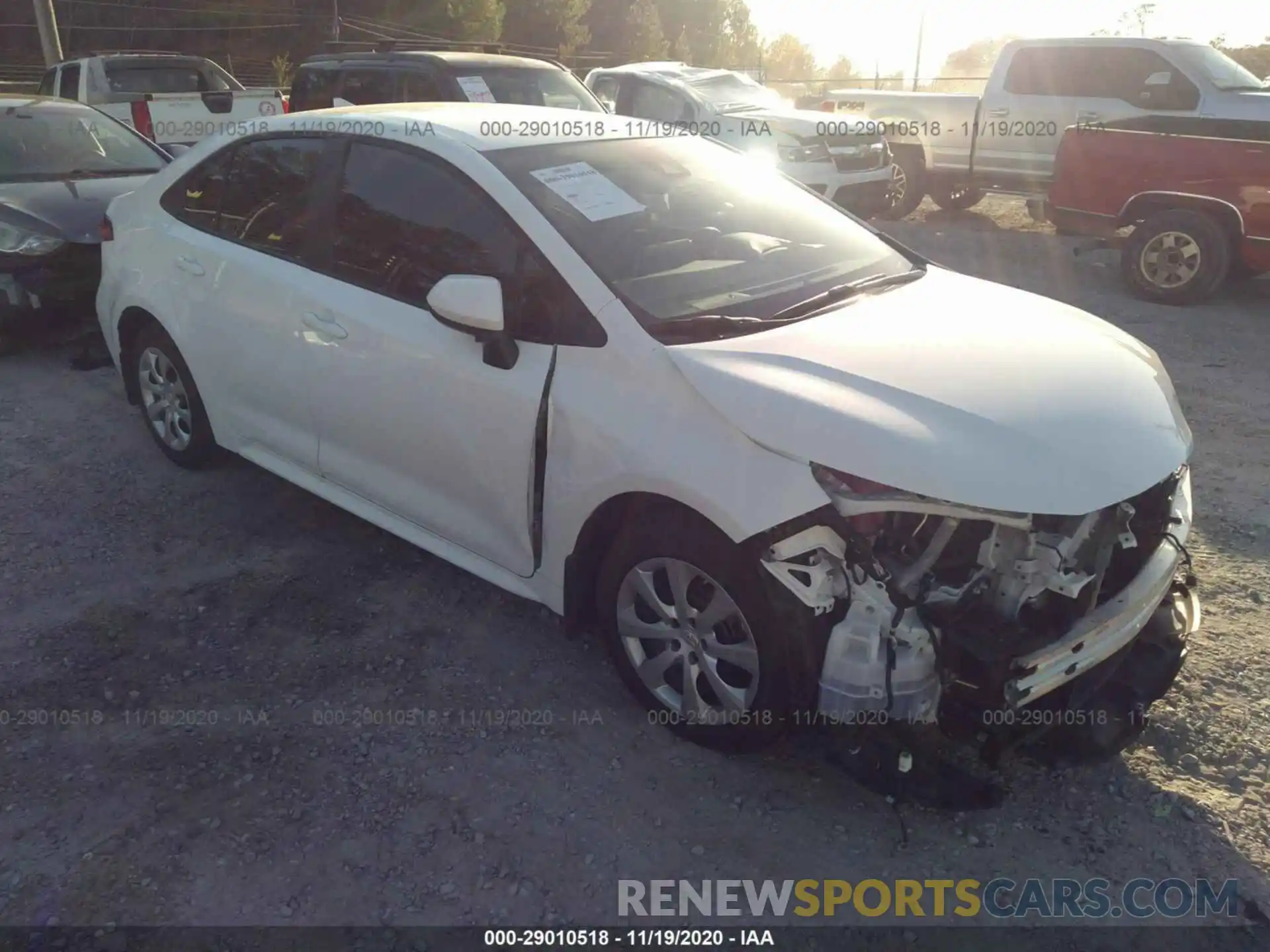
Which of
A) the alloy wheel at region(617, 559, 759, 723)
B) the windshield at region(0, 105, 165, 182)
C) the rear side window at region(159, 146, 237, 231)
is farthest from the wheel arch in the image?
the windshield at region(0, 105, 165, 182)

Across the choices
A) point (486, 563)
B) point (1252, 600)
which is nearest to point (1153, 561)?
point (1252, 600)

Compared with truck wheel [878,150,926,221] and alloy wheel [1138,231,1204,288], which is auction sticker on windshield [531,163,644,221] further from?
truck wheel [878,150,926,221]

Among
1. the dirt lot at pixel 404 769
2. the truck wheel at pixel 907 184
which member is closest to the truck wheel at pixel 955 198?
the truck wheel at pixel 907 184

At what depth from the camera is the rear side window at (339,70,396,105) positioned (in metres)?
9.41

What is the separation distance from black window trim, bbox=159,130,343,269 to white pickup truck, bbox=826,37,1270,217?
8020 mm

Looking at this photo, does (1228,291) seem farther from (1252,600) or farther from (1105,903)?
(1105,903)

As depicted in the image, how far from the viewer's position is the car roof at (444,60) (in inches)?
361

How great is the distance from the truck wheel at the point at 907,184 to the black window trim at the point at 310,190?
9.04m

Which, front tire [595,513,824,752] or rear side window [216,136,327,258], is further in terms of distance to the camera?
rear side window [216,136,327,258]

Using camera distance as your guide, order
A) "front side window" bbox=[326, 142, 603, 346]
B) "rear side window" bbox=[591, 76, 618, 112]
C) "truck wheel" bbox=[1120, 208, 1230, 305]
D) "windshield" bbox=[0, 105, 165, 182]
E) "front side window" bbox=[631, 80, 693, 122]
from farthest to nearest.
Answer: "rear side window" bbox=[591, 76, 618, 112] → "front side window" bbox=[631, 80, 693, 122] → "truck wheel" bbox=[1120, 208, 1230, 305] → "windshield" bbox=[0, 105, 165, 182] → "front side window" bbox=[326, 142, 603, 346]

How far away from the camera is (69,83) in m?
11.6

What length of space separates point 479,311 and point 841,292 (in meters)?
1.23

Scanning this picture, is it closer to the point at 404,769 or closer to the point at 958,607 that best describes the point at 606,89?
the point at 404,769

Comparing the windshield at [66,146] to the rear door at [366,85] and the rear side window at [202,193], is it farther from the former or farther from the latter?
the rear side window at [202,193]
